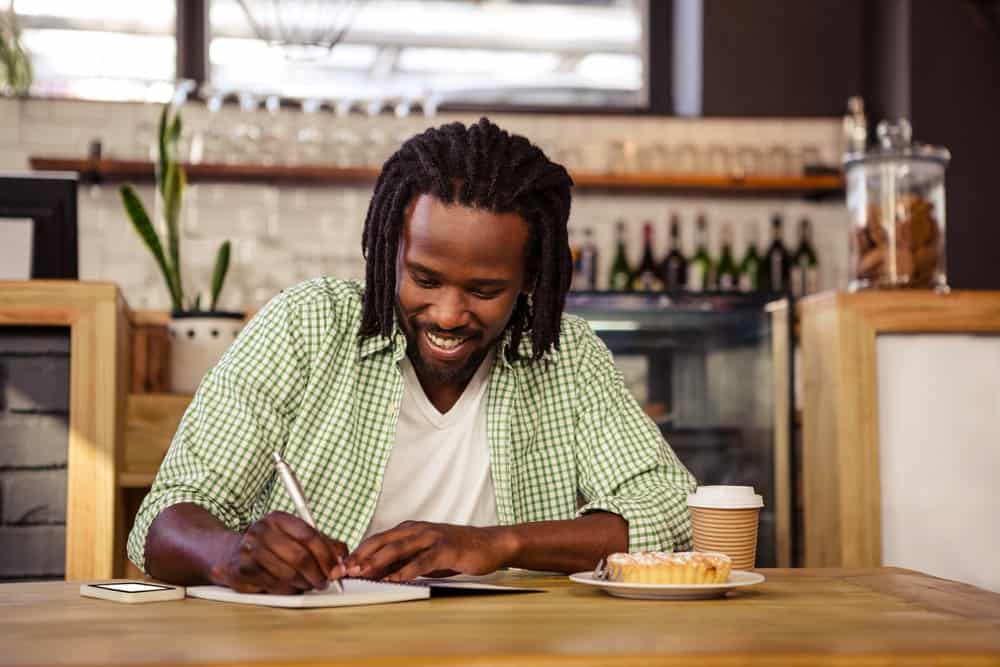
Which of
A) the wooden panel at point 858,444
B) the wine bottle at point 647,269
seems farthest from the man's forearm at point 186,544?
the wine bottle at point 647,269

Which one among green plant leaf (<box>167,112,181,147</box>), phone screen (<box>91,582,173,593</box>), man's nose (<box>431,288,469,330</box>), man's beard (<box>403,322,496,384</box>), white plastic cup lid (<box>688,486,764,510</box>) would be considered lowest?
phone screen (<box>91,582,173,593</box>)

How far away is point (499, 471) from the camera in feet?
5.68

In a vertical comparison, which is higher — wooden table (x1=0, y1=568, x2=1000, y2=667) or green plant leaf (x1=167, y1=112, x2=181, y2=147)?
green plant leaf (x1=167, y1=112, x2=181, y2=147)

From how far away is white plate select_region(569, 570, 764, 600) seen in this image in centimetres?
117

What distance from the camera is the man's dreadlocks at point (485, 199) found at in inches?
64.0

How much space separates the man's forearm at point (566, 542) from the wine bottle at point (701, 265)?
3.32m

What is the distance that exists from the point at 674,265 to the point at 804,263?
552mm

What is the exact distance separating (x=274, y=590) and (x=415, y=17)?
4.28 m

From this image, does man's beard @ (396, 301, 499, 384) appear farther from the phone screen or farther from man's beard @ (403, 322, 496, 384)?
the phone screen

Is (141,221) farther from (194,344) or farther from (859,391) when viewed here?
(859,391)

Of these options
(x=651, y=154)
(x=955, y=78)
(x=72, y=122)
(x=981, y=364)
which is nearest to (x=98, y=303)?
(x=981, y=364)

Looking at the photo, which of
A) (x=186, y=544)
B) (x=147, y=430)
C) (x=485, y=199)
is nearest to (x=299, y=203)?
(x=147, y=430)

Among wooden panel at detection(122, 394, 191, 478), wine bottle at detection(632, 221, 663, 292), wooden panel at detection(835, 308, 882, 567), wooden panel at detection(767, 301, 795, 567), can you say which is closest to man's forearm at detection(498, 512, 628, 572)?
wooden panel at detection(835, 308, 882, 567)

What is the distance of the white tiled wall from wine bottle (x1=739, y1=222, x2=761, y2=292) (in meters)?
0.03
